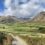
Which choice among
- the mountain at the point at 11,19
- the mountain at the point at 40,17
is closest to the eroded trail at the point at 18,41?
the mountain at the point at 11,19

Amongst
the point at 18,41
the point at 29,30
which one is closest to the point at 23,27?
the point at 29,30

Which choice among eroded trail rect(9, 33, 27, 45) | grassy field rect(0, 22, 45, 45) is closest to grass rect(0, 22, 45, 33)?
grassy field rect(0, 22, 45, 45)

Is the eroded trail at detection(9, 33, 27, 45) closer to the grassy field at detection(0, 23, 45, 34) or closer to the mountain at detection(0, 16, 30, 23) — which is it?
the grassy field at detection(0, 23, 45, 34)

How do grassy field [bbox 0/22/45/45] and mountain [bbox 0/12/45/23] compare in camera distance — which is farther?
mountain [bbox 0/12/45/23]

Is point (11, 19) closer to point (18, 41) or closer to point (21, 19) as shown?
point (21, 19)

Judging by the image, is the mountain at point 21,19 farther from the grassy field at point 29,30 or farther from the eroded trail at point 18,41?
the eroded trail at point 18,41

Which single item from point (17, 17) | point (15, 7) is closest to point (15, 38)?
point (17, 17)

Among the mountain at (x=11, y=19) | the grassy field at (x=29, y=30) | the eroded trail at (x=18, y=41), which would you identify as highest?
the mountain at (x=11, y=19)

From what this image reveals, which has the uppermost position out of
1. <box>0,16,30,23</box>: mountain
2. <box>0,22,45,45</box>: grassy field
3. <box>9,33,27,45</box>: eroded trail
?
<box>0,16,30,23</box>: mountain

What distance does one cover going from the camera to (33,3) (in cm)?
271

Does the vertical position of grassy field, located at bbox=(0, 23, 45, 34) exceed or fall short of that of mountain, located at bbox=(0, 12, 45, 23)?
it falls short

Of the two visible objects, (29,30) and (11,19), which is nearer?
(29,30)

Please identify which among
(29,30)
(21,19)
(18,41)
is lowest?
(18,41)

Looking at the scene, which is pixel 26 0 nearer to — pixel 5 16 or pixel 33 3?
pixel 33 3
